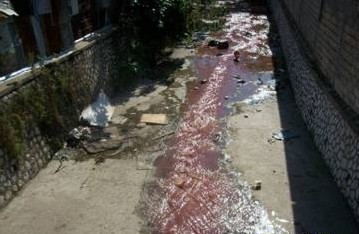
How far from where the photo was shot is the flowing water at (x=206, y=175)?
5.93m

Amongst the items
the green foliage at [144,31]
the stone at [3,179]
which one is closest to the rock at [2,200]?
the stone at [3,179]

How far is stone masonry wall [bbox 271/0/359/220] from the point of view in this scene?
5.68m

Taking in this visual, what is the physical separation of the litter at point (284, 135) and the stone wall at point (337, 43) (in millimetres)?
1370

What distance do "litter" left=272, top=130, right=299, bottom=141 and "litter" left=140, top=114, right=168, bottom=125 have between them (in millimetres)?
2516

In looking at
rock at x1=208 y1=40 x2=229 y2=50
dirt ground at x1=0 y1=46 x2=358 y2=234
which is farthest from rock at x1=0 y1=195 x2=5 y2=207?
rock at x1=208 y1=40 x2=229 y2=50

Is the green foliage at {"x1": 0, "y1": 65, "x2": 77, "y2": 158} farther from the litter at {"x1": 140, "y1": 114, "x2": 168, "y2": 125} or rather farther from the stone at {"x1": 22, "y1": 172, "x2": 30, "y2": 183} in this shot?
the litter at {"x1": 140, "y1": 114, "x2": 168, "y2": 125}

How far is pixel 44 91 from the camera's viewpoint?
761cm

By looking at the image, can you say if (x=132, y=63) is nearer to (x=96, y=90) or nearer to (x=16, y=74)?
(x=96, y=90)

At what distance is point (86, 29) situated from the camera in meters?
10.5

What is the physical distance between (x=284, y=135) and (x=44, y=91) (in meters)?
4.93

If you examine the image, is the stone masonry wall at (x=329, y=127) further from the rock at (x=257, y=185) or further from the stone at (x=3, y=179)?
the stone at (x=3, y=179)

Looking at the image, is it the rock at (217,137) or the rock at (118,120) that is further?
the rock at (118,120)

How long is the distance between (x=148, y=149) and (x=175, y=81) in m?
4.05

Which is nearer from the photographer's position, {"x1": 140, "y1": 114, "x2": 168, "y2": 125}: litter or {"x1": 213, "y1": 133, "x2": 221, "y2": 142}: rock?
{"x1": 213, "y1": 133, "x2": 221, "y2": 142}: rock
